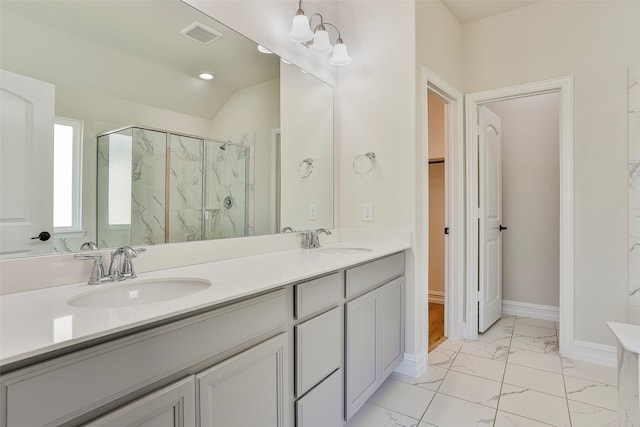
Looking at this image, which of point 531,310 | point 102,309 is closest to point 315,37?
point 102,309

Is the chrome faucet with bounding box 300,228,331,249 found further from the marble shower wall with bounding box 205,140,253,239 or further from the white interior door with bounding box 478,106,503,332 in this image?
the white interior door with bounding box 478,106,503,332

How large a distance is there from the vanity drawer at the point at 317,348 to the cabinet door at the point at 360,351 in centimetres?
9

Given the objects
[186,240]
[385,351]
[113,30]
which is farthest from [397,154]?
[113,30]

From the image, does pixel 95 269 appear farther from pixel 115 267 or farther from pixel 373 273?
pixel 373 273

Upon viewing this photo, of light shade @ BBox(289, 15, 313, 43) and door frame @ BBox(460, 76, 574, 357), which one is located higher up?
light shade @ BBox(289, 15, 313, 43)

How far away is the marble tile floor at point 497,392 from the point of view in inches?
69.9

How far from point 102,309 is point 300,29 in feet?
5.87

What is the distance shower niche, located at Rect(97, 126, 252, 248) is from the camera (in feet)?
4.19

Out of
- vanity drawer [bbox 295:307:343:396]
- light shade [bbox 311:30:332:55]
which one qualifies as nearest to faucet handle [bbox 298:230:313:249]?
vanity drawer [bbox 295:307:343:396]

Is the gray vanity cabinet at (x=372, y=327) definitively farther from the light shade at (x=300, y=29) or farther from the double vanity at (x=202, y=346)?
the light shade at (x=300, y=29)

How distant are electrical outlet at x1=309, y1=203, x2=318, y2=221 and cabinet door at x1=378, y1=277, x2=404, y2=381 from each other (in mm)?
686

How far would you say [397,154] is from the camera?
90.7 inches

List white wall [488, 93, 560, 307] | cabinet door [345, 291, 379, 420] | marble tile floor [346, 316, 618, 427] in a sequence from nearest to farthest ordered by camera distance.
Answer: cabinet door [345, 291, 379, 420] → marble tile floor [346, 316, 618, 427] → white wall [488, 93, 560, 307]

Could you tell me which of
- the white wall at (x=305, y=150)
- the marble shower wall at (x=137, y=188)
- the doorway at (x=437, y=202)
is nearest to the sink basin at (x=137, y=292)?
the marble shower wall at (x=137, y=188)
